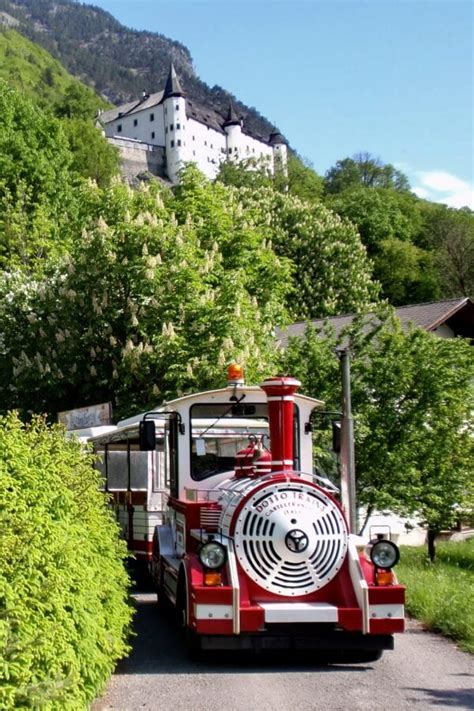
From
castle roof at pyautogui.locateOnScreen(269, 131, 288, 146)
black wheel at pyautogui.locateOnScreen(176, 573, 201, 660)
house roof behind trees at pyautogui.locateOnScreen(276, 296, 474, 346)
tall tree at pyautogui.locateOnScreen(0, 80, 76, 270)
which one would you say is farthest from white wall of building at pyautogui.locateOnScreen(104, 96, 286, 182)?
black wheel at pyautogui.locateOnScreen(176, 573, 201, 660)

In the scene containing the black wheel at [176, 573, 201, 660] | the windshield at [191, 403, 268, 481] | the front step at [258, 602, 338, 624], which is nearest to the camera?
the front step at [258, 602, 338, 624]

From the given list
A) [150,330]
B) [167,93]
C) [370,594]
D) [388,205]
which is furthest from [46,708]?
[167,93]

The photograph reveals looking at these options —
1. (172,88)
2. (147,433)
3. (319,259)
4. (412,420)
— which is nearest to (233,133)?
(172,88)

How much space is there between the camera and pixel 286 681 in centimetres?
771

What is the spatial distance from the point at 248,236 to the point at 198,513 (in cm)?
1644

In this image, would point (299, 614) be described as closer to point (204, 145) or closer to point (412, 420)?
point (412, 420)

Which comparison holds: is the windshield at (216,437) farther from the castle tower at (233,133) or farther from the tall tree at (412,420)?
the castle tower at (233,133)

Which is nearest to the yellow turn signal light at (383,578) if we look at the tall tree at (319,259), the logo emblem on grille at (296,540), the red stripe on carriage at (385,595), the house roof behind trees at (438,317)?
the red stripe on carriage at (385,595)

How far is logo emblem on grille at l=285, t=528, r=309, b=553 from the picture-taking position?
26.8ft

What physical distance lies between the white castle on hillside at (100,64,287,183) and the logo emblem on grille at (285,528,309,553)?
106708 mm

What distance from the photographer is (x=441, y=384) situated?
1778cm

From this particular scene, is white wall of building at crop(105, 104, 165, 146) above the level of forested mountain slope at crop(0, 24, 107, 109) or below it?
below

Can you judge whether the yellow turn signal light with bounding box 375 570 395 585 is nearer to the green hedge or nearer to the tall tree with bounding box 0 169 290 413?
the green hedge

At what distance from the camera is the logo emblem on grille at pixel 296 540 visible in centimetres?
818
